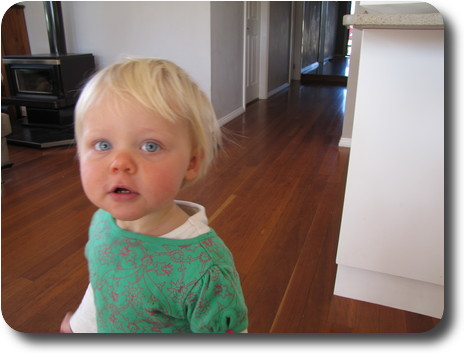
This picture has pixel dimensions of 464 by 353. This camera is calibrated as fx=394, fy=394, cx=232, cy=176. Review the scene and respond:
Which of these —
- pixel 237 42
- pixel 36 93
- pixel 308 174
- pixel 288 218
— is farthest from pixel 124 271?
pixel 237 42

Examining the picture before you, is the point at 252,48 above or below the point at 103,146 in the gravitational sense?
below

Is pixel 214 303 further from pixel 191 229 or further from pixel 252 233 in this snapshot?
pixel 252 233

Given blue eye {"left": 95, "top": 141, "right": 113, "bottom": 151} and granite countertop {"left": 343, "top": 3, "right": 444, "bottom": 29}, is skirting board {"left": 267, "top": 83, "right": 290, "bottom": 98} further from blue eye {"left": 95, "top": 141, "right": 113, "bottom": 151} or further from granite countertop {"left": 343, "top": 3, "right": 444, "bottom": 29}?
blue eye {"left": 95, "top": 141, "right": 113, "bottom": 151}

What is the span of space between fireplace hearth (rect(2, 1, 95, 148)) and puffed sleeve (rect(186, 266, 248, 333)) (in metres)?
2.53

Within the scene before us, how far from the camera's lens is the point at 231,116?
378 centimetres

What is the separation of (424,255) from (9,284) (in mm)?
1292

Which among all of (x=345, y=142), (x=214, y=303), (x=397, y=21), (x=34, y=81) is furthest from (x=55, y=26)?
(x=214, y=303)

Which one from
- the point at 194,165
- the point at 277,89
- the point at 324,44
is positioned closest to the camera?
the point at 194,165

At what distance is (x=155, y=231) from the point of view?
63 cm

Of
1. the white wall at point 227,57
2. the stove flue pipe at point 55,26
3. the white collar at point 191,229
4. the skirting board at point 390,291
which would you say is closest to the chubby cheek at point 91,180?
the white collar at point 191,229

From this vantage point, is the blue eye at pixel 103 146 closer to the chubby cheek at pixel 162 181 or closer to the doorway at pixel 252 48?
the chubby cheek at pixel 162 181

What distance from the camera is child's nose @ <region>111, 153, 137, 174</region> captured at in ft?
1.71

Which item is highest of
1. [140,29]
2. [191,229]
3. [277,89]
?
[140,29]

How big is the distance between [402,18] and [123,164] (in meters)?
0.68
